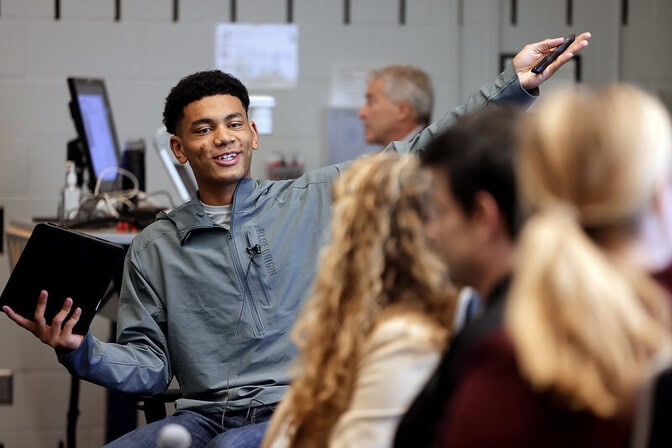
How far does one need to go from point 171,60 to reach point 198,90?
2098mm

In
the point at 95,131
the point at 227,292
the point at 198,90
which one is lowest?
the point at 227,292

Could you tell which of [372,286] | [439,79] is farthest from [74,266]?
[439,79]

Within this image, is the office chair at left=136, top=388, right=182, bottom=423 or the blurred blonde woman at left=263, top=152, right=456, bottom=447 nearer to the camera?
the blurred blonde woman at left=263, top=152, right=456, bottom=447

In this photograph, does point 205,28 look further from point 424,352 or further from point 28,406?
point 424,352

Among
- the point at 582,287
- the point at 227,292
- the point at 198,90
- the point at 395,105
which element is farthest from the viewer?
the point at 395,105

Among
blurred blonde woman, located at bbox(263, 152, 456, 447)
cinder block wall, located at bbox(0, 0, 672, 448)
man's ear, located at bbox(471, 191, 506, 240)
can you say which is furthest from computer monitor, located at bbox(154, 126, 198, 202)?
man's ear, located at bbox(471, 191, 506, 240)

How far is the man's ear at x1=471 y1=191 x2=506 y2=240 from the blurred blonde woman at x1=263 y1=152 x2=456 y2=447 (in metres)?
0.19

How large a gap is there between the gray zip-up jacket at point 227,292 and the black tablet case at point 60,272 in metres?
0.16

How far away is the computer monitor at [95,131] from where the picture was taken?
3.65m

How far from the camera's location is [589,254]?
0.97 m

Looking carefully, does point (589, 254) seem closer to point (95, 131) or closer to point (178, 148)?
point (178, 148)

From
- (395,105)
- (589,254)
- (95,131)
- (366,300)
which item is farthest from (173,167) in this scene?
(589,254)

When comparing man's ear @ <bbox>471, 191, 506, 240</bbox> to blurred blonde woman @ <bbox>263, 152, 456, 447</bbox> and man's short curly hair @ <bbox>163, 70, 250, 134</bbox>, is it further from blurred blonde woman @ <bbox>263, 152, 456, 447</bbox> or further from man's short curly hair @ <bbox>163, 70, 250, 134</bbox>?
man's short curly hair @ <bbox>163, 70, 250, 134</bbox>

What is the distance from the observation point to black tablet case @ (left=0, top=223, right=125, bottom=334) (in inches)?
82.2
